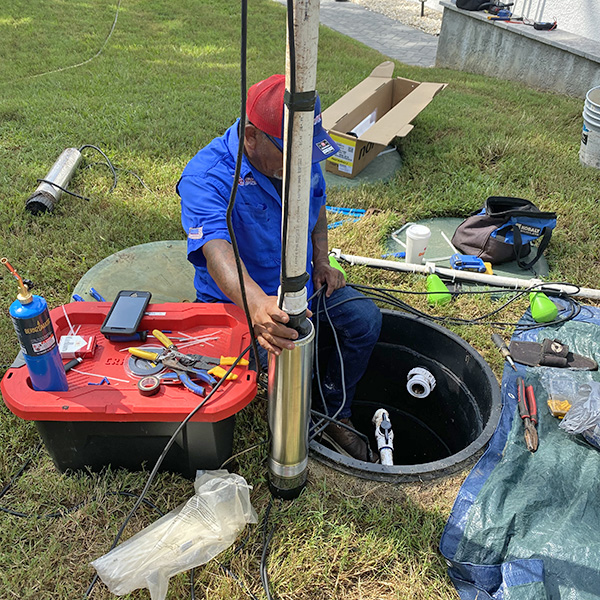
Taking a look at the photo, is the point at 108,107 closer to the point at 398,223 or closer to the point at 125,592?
the point at 398,223

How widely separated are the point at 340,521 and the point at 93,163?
3225mm

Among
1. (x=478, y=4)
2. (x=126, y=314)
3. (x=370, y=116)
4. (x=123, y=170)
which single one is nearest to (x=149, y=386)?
(x=126, y=314)

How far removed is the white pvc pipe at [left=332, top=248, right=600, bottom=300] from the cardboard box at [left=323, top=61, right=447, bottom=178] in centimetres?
116

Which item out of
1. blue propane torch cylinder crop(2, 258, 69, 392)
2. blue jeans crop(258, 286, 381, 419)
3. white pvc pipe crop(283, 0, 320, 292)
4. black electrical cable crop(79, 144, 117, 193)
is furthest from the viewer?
black electrical cable crop(79, 144, 117, 193)

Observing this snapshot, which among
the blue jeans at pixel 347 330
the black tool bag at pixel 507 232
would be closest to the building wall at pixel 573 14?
the black tool bag at pixel 507 232

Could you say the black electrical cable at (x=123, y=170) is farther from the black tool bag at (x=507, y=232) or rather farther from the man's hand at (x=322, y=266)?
the black tool bag at (x=507, y=232)

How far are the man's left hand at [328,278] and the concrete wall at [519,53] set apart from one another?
4.73m

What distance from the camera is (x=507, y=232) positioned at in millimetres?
3201

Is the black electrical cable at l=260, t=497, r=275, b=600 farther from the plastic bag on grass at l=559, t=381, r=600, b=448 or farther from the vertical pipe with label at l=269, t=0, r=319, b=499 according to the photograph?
the plastic bag on grass at l=559, t=381, r=600, b=448

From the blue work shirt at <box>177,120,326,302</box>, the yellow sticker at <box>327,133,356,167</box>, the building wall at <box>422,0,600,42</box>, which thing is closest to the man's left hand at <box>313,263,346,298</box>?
the blue work shirt at <box>177,120,326,302</box>

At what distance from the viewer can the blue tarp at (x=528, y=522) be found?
166 centimetres

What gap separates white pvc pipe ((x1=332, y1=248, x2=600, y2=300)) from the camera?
2914mm

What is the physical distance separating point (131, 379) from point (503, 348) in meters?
1.71

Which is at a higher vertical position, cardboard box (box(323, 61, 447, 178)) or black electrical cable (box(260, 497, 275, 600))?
cardboard box (box(323, 61, 447, 178))
